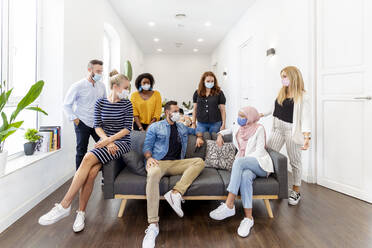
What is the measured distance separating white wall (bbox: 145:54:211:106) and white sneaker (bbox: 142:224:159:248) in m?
8.48

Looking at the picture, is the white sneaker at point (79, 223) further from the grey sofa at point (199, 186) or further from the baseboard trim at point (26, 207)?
the baseboard trim at point (26, 207)

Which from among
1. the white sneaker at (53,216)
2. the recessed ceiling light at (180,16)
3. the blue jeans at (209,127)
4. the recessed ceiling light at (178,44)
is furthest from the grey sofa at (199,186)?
the recessed ceiling light at (178,44)

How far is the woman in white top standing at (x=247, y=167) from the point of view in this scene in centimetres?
207

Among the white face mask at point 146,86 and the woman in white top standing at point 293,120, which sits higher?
the white face mask at point 146,86

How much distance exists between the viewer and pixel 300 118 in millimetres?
2479

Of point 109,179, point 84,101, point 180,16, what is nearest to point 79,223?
point 109,179

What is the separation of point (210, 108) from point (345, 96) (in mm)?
1545

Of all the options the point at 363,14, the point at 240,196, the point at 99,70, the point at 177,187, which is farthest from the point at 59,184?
the point at 363,14

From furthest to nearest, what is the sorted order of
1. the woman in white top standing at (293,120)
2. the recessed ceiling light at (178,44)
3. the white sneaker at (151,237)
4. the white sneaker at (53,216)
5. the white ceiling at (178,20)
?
1. the recessed ceiling light at (178,44)
2. the white ceiling at (178,20)
3. the woman in white top standing at (293,120)
4. the white sneaker at (53,216)
5. the white sneaker at (151,237)

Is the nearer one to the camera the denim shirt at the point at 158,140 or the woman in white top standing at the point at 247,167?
the woman in white top standing at the point at 247,167

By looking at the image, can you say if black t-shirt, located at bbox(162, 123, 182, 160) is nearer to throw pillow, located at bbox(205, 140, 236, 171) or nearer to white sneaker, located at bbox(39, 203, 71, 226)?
throw pillow, located at bbox(205, 140, 236, 171)

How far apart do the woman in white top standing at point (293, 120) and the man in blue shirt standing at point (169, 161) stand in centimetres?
97

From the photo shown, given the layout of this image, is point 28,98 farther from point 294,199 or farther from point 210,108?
point 294,199

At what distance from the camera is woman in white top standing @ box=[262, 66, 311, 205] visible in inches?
96.9
